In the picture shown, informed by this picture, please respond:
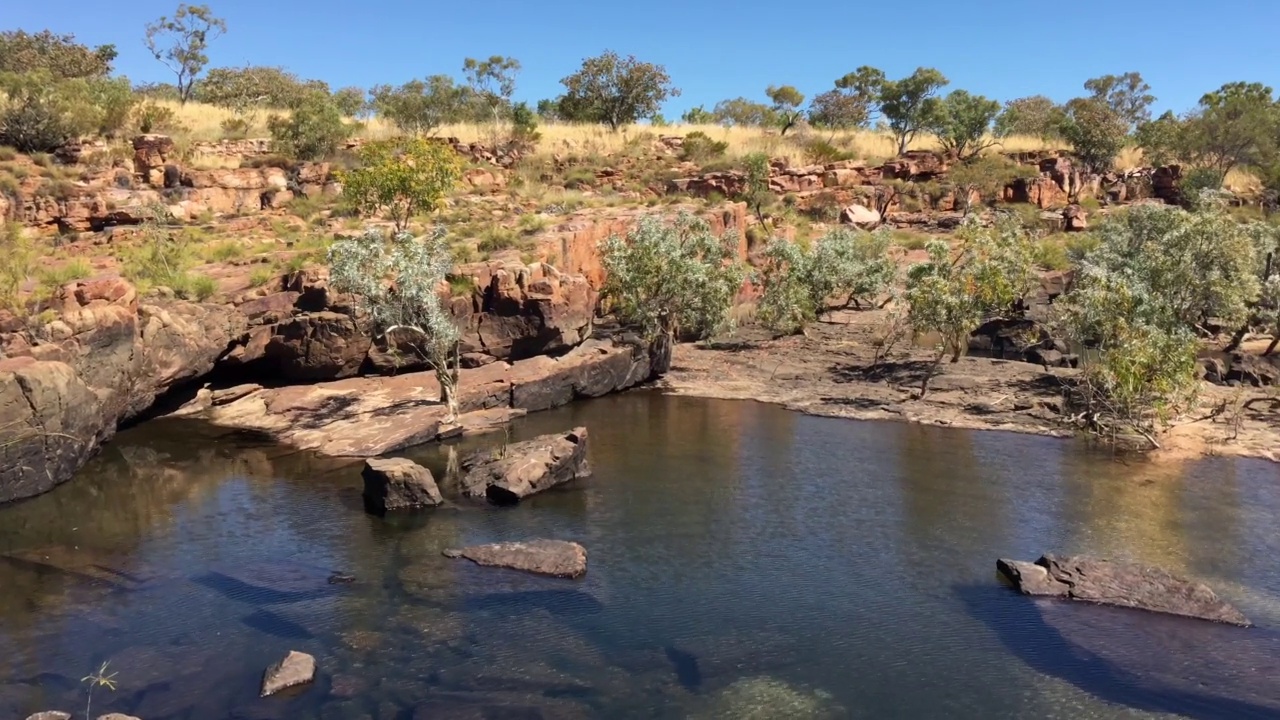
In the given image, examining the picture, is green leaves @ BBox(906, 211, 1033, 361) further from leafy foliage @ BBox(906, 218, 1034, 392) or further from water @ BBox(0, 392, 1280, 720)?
water @ BBox(0, 392, 1280, 720)

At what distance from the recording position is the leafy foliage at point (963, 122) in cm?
6081

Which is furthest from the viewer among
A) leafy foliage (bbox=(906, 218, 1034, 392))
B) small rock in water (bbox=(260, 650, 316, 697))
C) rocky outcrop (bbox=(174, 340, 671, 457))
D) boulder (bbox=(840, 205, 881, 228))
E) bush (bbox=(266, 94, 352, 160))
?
boulder (bbox=(840, 205, 881, 228))

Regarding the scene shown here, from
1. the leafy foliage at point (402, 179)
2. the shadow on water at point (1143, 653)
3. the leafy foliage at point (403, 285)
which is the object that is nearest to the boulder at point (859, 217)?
the leafy foliage at point (402, 179)

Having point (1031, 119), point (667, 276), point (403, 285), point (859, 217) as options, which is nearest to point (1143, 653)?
point (403, 285)

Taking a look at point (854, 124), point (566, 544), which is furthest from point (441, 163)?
point (854, 124)

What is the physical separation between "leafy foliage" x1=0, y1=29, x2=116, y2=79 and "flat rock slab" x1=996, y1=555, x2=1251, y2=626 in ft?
183

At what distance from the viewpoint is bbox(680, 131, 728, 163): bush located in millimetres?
58344

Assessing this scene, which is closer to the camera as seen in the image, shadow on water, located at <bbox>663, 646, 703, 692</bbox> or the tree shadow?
shadow on water, located at <bbox>663, 646, 703, 692</bbox>

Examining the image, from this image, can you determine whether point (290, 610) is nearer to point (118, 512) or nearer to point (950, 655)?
point (118, 512)

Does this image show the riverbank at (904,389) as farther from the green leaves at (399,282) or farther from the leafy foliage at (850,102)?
the leafy foliage at (850,102)

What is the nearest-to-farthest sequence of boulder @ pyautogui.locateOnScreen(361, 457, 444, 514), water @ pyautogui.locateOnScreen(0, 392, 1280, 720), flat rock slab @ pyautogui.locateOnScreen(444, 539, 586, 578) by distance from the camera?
water @ pyautogui.locateOnScreen(0, 392, 1280, 720) → flat rock slab @ pyautogui.locateOnScreen(444, 539, 586, 578) → boulder @ pyautogui.locateOnScreen(361, 457, 444, 514)

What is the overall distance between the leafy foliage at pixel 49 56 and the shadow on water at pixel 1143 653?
56.4 meters

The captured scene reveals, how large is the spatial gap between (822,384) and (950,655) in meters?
16.9

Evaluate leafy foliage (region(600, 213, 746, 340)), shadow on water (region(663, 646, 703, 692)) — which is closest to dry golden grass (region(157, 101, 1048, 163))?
leafy foliage (region(600, 213, 746, 340))
